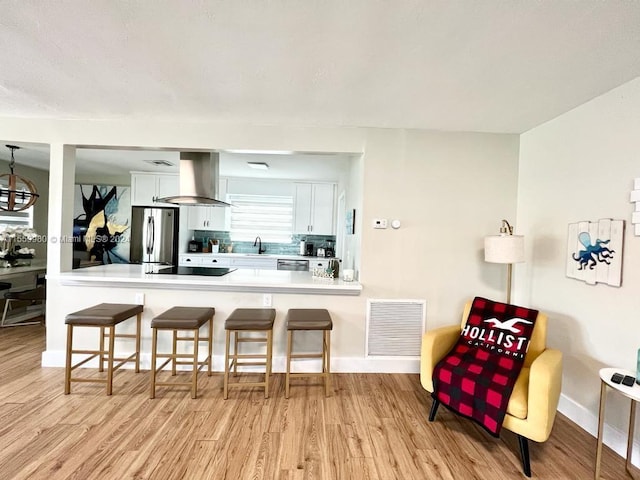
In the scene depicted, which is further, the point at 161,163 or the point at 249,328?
the point at 161,163

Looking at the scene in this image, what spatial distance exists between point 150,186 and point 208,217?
1.05 metres

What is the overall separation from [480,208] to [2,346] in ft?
17.1

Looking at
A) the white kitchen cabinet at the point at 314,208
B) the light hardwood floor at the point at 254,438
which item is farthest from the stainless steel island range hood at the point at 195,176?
the white kitchen cabinet at the point at 314,208

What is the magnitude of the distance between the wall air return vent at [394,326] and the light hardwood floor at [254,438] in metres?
0.39

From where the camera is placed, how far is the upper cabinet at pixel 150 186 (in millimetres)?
5164

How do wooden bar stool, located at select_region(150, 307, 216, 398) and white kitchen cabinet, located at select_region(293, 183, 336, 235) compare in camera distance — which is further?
white kitchen cabinet, located at select_region(293, 183, 336, 235)

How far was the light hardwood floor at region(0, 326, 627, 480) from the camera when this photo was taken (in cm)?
173

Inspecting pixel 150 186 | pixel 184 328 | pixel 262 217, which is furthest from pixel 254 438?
pixel 150 186

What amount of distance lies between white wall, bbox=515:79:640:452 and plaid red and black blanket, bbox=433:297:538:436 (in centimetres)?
40

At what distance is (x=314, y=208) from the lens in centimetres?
544

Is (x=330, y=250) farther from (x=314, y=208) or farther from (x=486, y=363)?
(x=486, y=363)

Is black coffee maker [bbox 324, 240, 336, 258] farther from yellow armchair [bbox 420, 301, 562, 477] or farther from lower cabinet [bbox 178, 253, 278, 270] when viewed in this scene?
yellow armchair [bbox 420, 301, 562, 477]

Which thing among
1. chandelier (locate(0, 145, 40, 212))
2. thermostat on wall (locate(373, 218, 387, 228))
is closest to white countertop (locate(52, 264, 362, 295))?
thermostat on wall (locate(373, 218, 387, 228))

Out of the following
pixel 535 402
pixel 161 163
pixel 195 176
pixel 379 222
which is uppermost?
pixel 161 163
